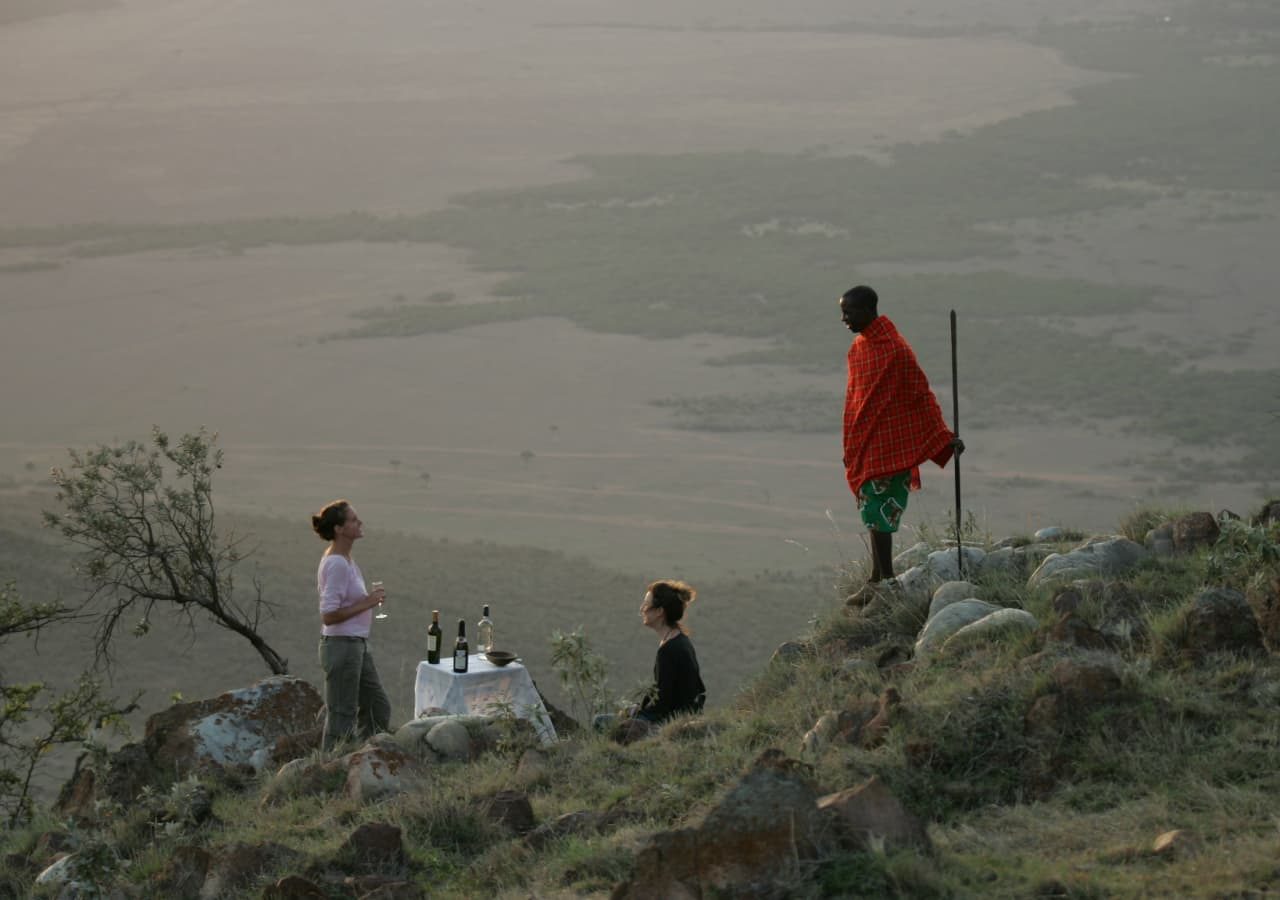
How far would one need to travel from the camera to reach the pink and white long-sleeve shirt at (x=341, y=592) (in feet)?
26.4

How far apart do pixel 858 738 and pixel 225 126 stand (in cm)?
9117

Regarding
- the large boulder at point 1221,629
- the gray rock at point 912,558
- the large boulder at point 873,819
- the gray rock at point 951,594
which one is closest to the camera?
the large boulder at point 873,819

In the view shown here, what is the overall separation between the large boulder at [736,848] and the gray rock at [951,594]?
3.36 meters

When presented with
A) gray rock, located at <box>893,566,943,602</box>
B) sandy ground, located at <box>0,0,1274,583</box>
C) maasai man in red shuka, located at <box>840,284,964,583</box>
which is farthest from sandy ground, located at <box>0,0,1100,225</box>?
maasai man in red shuka, located at <box>840,284,964,583</box>

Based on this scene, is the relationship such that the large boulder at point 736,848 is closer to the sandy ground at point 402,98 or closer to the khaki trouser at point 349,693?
the khaki trouser at point 349,693

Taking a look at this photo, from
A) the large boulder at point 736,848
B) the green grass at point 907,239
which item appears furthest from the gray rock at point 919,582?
the green grass at point 907,239

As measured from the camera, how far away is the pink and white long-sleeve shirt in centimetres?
805

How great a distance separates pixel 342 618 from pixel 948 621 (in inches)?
109

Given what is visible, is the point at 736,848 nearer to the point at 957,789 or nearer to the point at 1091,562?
the point at 957,789

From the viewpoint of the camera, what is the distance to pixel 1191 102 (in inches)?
3819

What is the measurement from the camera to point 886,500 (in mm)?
8578

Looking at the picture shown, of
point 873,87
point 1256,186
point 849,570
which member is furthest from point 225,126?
point 849,570

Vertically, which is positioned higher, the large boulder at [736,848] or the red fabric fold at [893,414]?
the red fabric fold at [893,414]

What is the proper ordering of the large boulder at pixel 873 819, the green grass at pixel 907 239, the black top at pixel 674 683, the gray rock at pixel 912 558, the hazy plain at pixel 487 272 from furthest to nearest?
1. the green grass at pixel 907 239
2. the hazy plain at pixel 487 272
3. the gray rock at pixel 912 558
4. the black top at pixel 674 683
5. the large boulder at pixel 873 819
